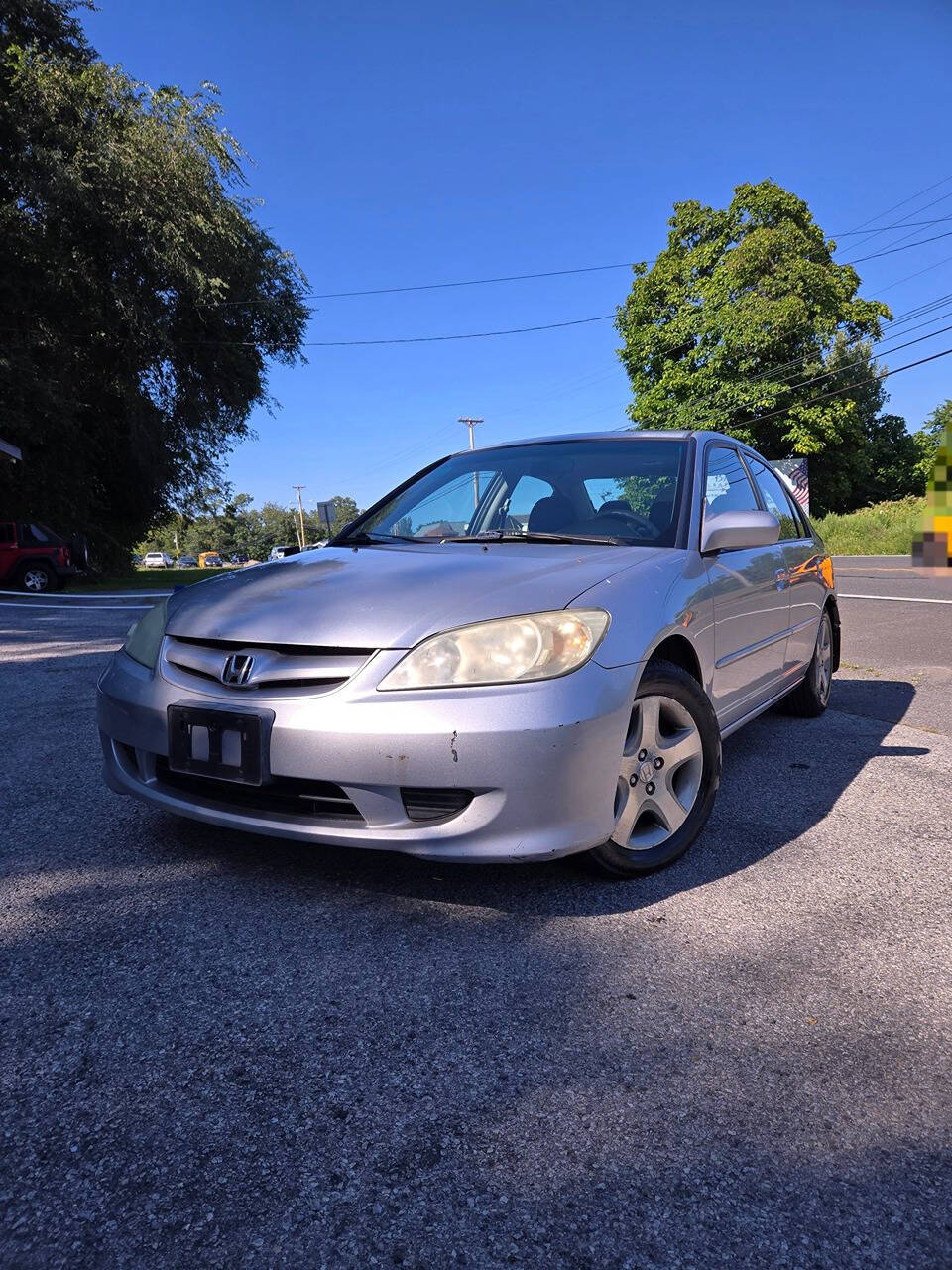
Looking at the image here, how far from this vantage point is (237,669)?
2291mm

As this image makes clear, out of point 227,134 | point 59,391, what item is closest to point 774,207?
point 227,134

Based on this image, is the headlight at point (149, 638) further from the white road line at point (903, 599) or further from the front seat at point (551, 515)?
the white road line at point (903, 599)

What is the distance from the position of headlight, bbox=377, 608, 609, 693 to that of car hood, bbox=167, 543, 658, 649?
37 millimetres

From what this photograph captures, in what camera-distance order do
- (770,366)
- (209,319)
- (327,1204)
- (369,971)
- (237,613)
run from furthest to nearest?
(770,366) < (209,319) < (237,613) < (369,971) < (327,1204)

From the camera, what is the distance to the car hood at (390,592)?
89.2 inches

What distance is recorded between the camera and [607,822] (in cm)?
226

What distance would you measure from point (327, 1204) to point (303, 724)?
107cm

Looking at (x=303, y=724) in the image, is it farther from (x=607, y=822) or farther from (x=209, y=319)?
(x=209, y=319)

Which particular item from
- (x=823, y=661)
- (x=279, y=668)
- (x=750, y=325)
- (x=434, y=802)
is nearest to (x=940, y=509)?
(x=823, y=661)

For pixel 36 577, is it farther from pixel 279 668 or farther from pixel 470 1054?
pixel 470 1054

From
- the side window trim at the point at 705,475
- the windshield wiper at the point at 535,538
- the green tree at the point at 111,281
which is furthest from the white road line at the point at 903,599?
the green tree at the point at 111,281

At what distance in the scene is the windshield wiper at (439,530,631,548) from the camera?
9.83ft

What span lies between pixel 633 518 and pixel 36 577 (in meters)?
17.7

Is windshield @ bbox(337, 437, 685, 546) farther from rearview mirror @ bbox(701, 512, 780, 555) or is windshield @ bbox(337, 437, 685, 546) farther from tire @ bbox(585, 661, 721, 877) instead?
tire @ bbox(585, 661, 721, 877)
